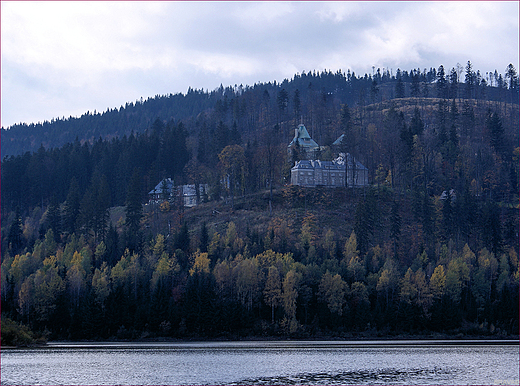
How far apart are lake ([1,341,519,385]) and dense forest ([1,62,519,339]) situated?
6.69 metres

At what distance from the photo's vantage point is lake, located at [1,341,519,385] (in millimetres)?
43938

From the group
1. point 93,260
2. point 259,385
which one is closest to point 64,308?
point 93,260

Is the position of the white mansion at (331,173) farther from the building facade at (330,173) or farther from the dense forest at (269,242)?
the dense forest at (269,242)

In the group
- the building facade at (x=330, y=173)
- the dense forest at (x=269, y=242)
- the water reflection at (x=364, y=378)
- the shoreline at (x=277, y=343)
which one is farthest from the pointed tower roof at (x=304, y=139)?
the water reflection at (x=364, y=378)

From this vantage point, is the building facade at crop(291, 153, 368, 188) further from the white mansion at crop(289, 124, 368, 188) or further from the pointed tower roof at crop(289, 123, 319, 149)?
the pointed tower roof at crop(289, 123, 319, 149)

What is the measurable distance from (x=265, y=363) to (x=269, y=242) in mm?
42669

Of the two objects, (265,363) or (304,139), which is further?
(304,139)

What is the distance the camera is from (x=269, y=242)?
95.4 metres

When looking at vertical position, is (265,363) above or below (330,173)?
below

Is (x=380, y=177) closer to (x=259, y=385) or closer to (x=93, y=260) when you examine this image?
(x=93, y=260)

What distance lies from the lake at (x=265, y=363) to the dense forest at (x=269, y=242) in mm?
6685

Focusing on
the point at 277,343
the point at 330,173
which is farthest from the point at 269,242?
the point at 330,173

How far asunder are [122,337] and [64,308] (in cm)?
958

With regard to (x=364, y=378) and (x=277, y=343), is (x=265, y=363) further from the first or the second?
(x=277, y=343)
